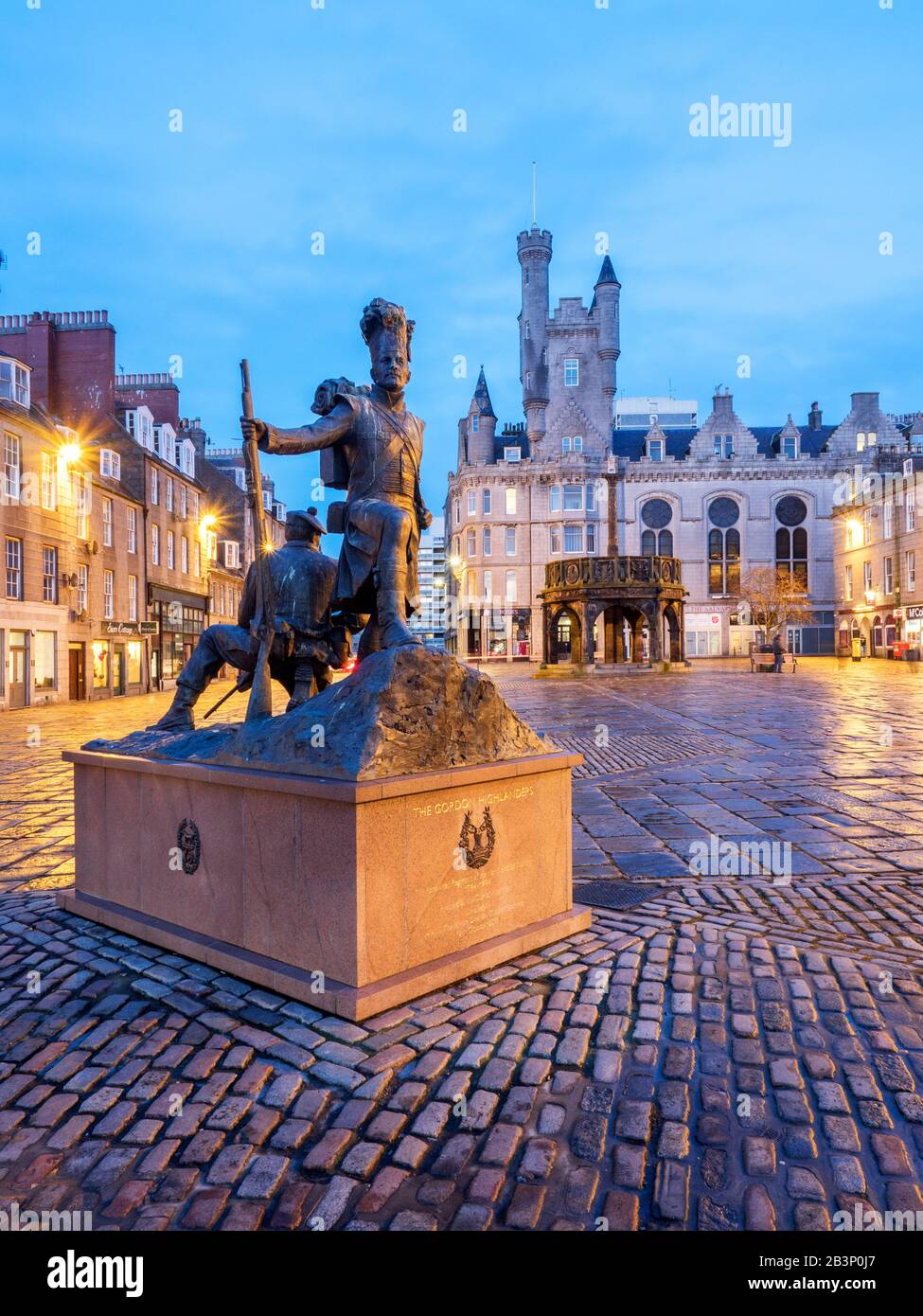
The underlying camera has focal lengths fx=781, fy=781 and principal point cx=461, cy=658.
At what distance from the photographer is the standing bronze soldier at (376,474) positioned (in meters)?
4.40

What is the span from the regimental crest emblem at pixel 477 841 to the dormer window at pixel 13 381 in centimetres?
2563

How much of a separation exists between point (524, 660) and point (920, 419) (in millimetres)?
31429

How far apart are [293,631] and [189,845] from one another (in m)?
1.30

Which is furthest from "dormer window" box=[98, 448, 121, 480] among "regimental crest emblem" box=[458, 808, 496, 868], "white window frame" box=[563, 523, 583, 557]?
"white window frame" box=[563, 523, 583, 557]

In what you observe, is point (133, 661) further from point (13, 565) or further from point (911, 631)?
point (911, 631)

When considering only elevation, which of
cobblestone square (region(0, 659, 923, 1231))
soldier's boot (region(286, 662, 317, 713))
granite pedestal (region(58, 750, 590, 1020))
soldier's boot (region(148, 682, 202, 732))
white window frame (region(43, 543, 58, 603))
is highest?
white window frame (region(43, 543, 58, 603))

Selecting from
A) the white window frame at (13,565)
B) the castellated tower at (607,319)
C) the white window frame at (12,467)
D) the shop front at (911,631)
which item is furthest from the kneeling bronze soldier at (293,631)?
the castellated tower at (607,319)

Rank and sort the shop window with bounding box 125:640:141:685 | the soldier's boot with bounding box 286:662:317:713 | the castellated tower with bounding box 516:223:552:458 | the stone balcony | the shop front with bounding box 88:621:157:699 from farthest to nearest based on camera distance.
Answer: the castellated tower with bounding box 516:223:552:458 → the shop window with bounding box 125:640:141:685 → the stone balcony → the shop front with bounding box 88:621:157:699 → the soldier's boot with bounding box 286:662:317:713

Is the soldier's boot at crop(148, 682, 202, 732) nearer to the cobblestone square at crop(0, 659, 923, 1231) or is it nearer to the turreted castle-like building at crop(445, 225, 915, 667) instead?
the cobblestone square at crop(0, 659, 923, 1231)

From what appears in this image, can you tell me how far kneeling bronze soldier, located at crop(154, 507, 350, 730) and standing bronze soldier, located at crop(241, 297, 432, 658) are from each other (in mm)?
137

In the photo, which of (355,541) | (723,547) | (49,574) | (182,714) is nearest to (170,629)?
(49,574)

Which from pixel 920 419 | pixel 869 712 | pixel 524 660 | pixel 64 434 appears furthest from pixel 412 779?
pixel 920 419

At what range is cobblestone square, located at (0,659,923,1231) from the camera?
2281 mm
